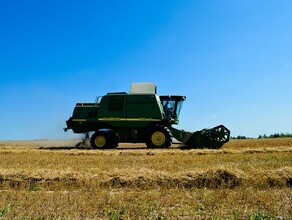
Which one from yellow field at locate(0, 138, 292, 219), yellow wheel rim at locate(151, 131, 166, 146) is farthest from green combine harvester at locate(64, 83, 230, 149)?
yellow field at locate(0, 138, 292, 219)

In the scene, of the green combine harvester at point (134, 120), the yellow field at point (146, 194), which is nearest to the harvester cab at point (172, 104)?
the green combine harvester at point (134, 120)

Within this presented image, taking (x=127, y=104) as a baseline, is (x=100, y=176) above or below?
below

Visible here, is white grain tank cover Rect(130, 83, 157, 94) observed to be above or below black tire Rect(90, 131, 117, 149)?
above

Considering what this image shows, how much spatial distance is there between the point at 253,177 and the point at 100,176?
3.20m

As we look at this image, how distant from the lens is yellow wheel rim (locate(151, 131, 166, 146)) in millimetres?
19891

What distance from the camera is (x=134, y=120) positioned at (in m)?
20.7

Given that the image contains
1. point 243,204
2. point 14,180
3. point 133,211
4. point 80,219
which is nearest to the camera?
point 80,219

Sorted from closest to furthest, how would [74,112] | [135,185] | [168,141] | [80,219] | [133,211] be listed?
[80,219] < [133,211] < [135,185] < [168,141] < [74,112]

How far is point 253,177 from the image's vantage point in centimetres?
808

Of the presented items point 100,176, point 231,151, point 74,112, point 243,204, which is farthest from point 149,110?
point 243,204

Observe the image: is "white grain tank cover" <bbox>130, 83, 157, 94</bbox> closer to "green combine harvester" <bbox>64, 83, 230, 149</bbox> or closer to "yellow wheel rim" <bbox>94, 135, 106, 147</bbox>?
"green combine harvester" <bbox>64, 83, 230, 149</bbox>

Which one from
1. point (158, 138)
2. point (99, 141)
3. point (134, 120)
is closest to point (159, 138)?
point (158, 138)

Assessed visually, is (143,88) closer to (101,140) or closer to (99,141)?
(101,140)

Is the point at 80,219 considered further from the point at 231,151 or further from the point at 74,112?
the point at 74,112
